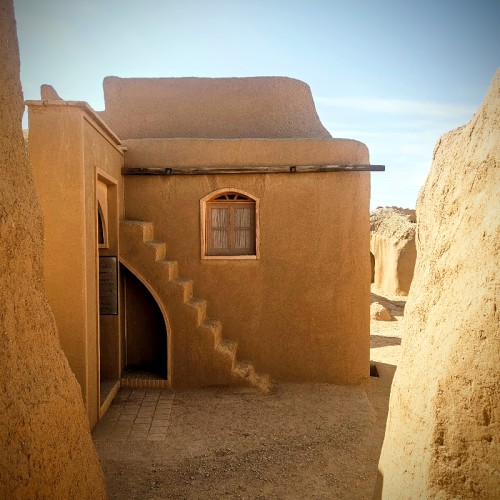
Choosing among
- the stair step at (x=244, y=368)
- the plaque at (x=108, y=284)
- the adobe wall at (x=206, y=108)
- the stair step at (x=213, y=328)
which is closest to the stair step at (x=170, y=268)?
the plaque at (x=108, y=284)

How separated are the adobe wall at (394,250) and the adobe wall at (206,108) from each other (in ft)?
39.0

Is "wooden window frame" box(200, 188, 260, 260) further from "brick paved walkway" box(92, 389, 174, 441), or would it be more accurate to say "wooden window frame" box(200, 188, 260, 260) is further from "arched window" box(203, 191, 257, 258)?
"brick paved walkway" box(92, 389, 174, 441)

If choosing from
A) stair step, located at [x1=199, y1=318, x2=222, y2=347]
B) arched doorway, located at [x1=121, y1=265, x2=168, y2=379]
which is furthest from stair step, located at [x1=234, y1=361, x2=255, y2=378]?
arched doorway, located at [x1=121, y1=265, x2=168, y2=379]

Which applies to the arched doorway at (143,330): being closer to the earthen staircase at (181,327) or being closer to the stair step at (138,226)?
the earthen staircase at (181,327)

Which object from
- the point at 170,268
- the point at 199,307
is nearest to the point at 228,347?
the point at 199,307

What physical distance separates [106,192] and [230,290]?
9.48ft

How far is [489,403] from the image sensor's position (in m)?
1.88

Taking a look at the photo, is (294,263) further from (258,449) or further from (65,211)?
(65,211)

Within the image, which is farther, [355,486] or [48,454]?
[355,486]

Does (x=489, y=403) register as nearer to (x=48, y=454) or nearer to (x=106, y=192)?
(x=48, y=454)

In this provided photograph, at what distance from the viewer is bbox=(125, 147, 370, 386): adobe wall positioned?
823 cm

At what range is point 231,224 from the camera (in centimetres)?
836

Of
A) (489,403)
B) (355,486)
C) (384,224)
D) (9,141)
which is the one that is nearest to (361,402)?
(355,486)

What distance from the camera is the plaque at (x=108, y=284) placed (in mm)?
7559
